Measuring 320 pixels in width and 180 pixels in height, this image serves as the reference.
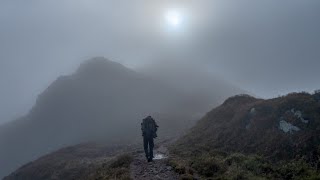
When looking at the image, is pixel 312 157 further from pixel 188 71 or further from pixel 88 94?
pixel 188 71

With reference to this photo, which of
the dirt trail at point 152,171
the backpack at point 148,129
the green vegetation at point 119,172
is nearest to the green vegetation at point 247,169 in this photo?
the dirt trail at point 152,171

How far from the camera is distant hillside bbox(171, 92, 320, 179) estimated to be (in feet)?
59.4

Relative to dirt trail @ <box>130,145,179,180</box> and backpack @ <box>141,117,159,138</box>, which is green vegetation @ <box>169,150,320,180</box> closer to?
dirt trail @ <box>130,145,179,180</box>

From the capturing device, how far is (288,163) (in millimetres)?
19375

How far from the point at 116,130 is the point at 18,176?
42913 mm

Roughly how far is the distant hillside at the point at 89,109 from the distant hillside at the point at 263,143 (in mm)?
59114

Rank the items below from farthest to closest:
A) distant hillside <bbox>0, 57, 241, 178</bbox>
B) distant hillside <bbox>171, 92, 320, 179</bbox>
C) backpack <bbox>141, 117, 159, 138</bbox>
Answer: distant hillside <bbox>0, 57, 241, 178</bbox> < backpack <bbox>141, 117, 159, 138</bbox> < distant hillside <bbox>171, 92, 320, 179</bbox>

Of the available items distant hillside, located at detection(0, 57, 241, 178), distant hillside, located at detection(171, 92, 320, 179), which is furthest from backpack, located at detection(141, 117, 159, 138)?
distant hillside, located at detection(0, 57, 241, 178)

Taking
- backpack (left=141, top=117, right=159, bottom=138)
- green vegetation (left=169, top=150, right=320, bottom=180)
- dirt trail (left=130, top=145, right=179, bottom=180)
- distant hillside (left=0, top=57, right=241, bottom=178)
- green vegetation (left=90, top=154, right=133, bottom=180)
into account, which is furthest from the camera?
distant hillside (left=0, top=57, right=241, bottom=178)

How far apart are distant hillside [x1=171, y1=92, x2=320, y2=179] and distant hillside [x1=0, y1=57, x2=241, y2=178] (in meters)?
59.1

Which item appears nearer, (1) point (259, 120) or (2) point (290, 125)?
(2) point (290, 125)

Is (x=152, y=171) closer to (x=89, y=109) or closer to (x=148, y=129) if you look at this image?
(x=148, y=129)

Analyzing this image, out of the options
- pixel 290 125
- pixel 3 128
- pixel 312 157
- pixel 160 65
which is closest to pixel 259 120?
pixel 290 125

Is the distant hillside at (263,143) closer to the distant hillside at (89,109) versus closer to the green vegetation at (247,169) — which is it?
the green vegetation at (247,169)
